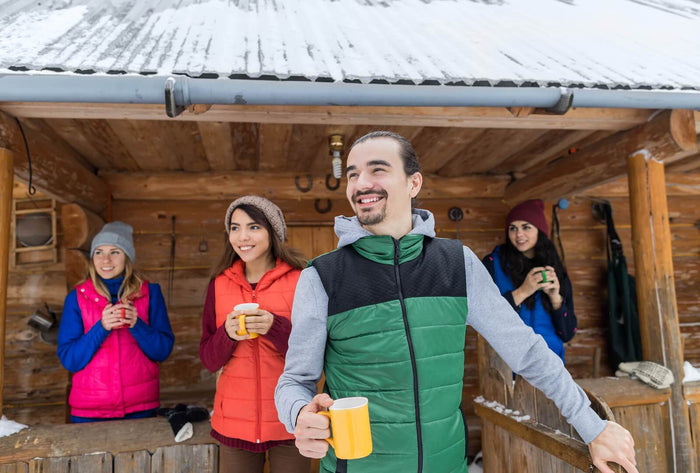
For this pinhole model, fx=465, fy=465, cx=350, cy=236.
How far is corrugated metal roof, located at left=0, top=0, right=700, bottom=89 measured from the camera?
2.39m

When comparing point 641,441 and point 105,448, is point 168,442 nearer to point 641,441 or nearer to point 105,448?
point 105,448

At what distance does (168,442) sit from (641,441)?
2.73 meters

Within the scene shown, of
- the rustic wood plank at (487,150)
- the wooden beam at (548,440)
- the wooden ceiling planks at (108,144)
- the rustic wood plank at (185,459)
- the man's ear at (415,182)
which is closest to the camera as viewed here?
the man's ear at (415,182)

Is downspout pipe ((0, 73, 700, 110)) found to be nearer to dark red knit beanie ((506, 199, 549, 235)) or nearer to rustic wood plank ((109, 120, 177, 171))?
dark red knit beanie ((506, 199, 549, 235))

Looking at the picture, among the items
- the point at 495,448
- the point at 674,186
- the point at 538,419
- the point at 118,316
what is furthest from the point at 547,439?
the point at 674,186

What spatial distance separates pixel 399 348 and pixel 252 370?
1.01 meters

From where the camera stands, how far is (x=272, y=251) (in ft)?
7.98

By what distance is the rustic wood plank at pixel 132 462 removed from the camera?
2.39m

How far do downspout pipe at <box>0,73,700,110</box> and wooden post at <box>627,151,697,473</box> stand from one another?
2.64ft

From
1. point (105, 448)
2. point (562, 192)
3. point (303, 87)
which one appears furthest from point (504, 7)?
point (105, 448)

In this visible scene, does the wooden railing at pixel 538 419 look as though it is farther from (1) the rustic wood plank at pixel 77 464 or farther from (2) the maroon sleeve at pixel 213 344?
(1) the rustic wood plank at pixel 77 464

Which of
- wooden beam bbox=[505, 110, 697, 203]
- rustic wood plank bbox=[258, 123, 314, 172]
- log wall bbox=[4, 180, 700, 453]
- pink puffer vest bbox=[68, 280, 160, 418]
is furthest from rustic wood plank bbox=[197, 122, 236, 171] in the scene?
wooden beam bbox=[505, 110, 697, 203]

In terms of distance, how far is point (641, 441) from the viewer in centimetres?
281

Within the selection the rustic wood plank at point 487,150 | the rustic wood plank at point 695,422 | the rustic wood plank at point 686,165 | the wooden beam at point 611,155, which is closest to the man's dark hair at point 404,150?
the wooden beam at point 611,155
